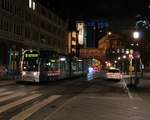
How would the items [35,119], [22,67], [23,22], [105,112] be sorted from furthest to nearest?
1. [23,22]
2. [22,67]
3. [105,112]
4. [35,119]

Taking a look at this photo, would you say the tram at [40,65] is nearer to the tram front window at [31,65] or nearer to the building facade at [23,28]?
the tram front window at [31,65]

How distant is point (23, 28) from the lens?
75.7 m

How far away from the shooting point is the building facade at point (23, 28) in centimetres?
6562

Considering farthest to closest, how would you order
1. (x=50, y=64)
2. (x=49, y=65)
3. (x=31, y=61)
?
(x=50, y=64) → (x=49, y=65) → (x=31, y=61)

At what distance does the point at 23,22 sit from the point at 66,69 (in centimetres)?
2576

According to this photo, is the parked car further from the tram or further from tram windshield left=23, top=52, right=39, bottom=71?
tram windshield left=23, top=52, right=39, bottom=71

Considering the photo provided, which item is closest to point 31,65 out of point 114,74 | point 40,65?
point 40,65

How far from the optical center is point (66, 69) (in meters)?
52.2

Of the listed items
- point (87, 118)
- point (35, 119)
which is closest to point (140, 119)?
point (87, 118)

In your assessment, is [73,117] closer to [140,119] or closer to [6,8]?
[140,119]

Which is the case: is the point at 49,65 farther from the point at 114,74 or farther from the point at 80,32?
the point at 80,32

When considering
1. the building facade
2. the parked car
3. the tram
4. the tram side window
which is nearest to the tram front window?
the tram

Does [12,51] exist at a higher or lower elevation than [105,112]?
higher

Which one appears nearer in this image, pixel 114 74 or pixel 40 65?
pixel 40 65
